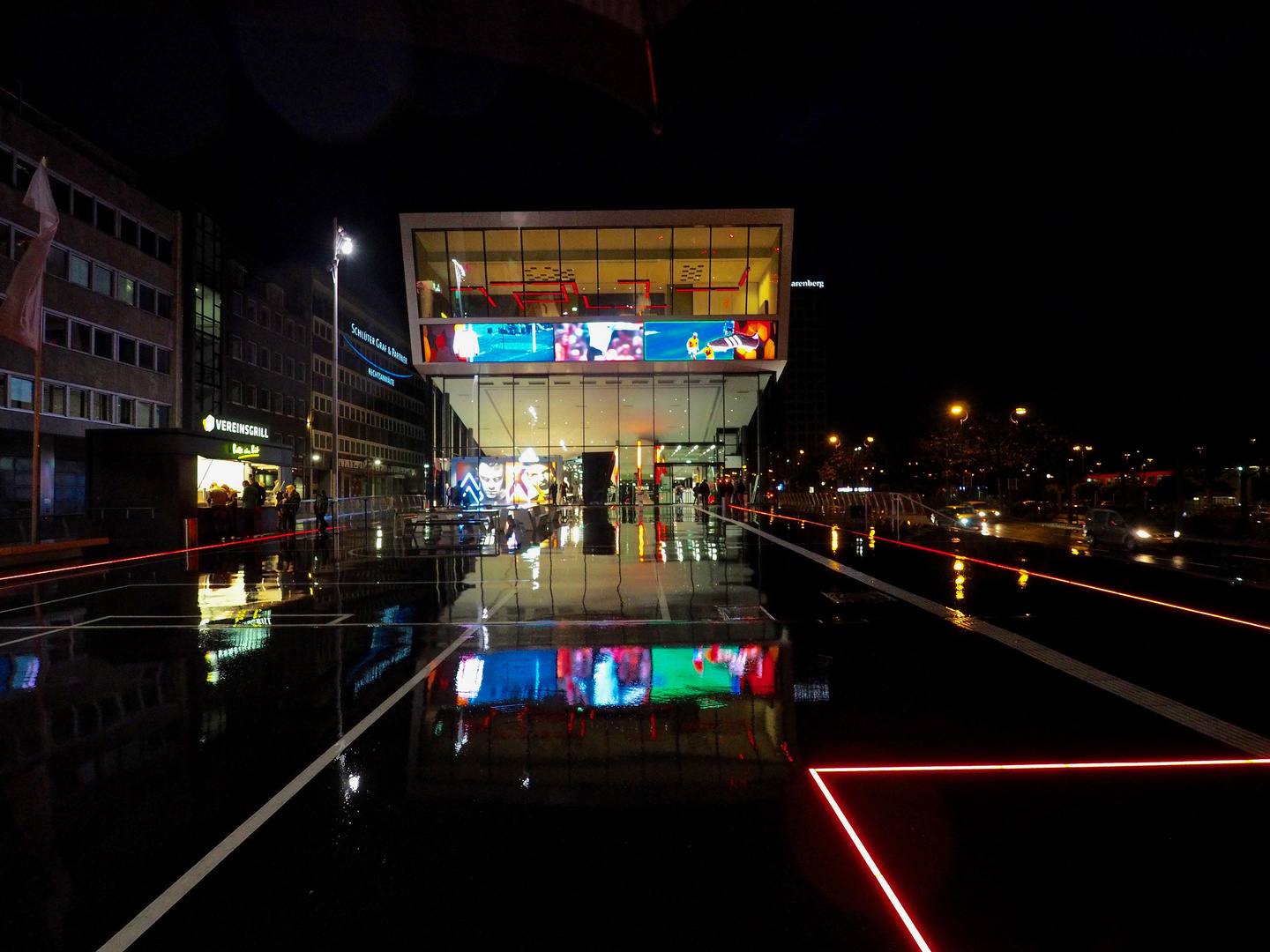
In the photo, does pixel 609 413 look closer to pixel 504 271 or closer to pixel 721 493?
pixel 721 493

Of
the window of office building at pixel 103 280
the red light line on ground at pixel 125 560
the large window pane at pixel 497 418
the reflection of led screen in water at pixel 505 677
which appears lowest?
the reflection of led screen in water at pixel 505 677

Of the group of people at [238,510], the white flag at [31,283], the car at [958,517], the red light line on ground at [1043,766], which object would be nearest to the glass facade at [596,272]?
the car at [958,517]

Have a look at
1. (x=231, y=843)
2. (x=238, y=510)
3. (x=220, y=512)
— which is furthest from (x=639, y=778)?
(x=238, y=510)

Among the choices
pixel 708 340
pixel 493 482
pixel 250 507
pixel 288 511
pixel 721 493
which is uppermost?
pixel 708 340

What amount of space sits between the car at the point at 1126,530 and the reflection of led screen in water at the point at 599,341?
22.1m

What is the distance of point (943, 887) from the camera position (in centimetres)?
347

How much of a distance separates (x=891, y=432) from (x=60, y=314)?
101168 millimetres

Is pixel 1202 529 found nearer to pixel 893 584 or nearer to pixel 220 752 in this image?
pixel 893 584

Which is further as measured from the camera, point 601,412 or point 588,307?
point 601,412

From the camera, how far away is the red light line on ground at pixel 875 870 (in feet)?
10.2

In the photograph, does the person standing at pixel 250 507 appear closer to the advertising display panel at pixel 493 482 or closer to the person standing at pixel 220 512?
the person standing at pixel 220 512

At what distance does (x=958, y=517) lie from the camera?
37594 millimetres

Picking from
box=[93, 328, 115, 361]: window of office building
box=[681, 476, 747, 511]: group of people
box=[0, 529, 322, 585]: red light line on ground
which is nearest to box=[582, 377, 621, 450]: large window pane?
box=[681, 476, 747, 511]: group of people

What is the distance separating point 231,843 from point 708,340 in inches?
1483
